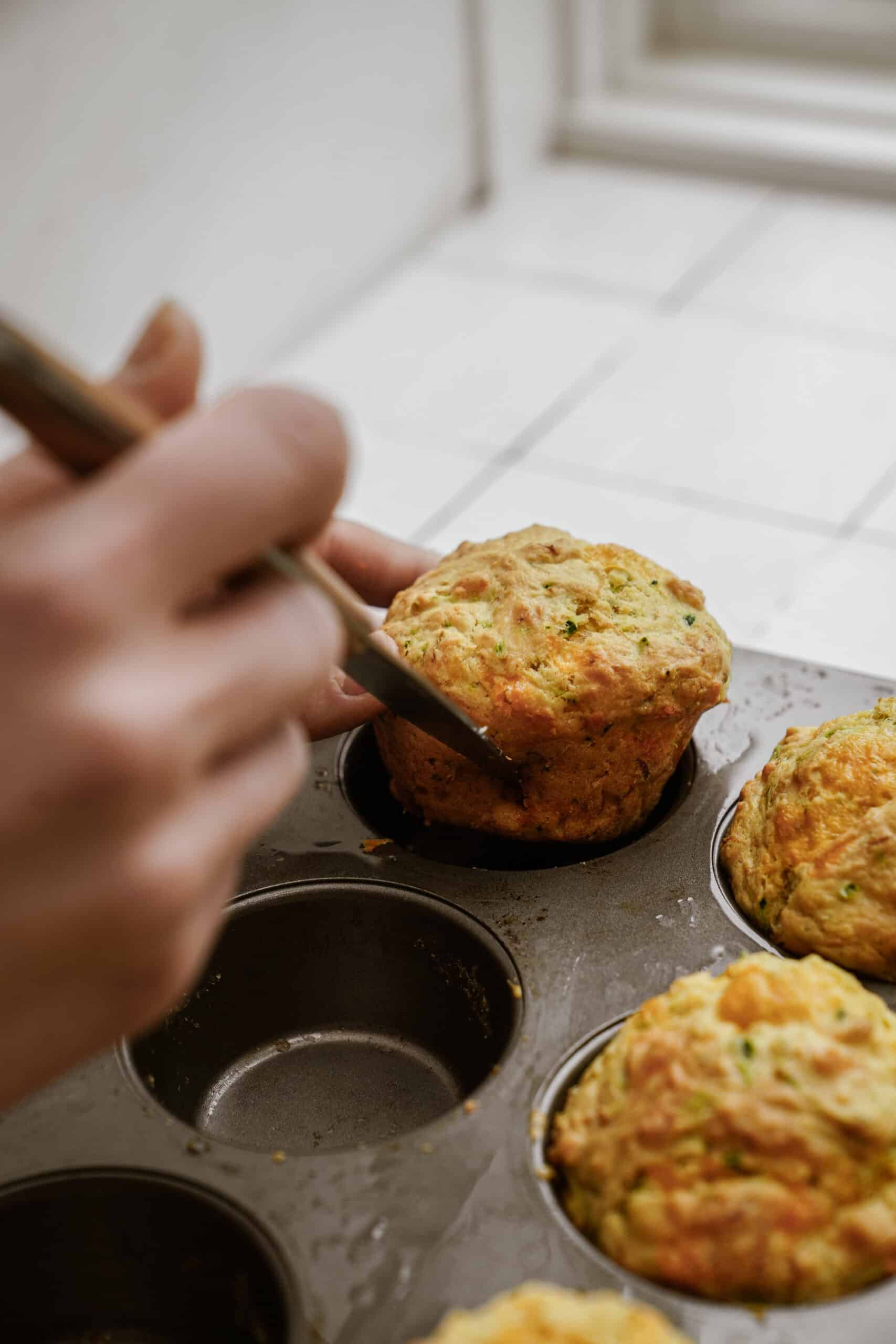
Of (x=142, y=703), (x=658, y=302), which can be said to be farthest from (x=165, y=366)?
(x=658, y=302)

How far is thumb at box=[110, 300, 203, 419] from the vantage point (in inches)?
31.6

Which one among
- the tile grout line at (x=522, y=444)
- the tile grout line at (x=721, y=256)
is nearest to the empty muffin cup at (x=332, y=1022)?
the tile grout line at (x=522, y=444)

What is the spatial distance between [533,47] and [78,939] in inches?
151

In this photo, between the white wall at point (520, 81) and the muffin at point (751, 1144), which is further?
the white wall at point (520, 81)

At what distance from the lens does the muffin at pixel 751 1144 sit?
0.94 metres

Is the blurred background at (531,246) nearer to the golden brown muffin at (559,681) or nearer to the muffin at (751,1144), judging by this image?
the golden brown muffin at (559,681)

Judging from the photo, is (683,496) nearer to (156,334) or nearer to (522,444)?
(522,444)

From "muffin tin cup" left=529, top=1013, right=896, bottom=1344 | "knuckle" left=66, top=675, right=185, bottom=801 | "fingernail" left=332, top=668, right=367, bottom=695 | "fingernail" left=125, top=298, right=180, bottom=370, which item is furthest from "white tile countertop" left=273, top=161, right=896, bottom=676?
"knuckle" left=66, top=675, right=185, bottom=801

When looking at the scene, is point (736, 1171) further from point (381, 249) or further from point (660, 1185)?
point (381, 249)

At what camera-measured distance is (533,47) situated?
4.02 metres

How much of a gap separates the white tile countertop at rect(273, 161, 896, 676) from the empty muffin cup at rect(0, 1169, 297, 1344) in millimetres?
1450

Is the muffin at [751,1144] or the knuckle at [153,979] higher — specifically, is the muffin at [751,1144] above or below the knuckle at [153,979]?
below

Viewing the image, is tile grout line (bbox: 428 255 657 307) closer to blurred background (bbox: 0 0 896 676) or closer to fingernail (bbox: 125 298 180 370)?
blurred background (bbox: 0 0 896 676)

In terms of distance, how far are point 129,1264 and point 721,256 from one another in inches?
123
